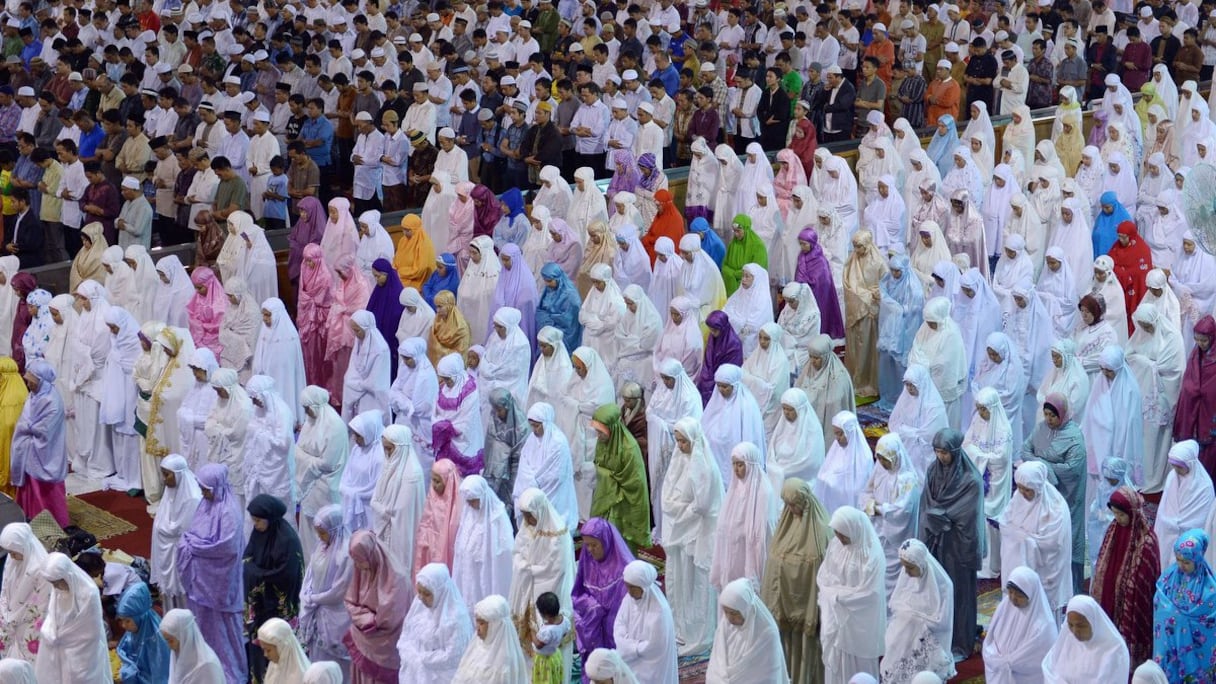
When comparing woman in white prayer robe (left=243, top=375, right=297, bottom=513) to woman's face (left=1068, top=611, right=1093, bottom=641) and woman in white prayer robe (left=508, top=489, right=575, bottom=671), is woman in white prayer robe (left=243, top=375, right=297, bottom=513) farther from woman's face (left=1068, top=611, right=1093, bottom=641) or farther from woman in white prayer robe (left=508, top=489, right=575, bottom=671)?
woman's face (left=1068, top=611, right=1093, bottom=641)

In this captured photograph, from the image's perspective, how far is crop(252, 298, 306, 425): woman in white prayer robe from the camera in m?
14.2

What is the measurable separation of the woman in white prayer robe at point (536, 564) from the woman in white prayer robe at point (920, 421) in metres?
2.47

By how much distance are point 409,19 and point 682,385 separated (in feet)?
32.4

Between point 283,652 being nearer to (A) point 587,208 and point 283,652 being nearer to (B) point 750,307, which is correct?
(B) point 750,307

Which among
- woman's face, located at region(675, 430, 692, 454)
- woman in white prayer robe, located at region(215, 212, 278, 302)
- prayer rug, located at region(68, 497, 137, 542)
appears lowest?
prayer rug, located at region(68, 497, 137, 542)

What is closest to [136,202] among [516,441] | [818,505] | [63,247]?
[63,247]

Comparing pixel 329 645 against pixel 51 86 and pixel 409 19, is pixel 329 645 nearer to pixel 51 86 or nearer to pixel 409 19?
pixel 51 86

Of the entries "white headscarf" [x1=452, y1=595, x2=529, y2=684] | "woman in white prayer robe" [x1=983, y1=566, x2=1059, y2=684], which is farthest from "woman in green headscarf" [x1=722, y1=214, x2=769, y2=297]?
"white headscarf" [x1=452, y1=595, x2=529, y2=684]

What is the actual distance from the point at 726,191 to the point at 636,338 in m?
3.16

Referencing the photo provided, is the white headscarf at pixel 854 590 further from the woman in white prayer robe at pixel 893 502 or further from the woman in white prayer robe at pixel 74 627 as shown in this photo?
the woman in white prayer robe at pixel 74 627

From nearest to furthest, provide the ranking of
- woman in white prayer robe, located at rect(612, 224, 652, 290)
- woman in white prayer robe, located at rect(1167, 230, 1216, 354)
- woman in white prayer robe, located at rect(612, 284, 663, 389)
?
woman in white prayer robe, located at rect(612, 284, 663, 389), woman in white prayer robe, located at rect(1167, 230, 1216, 354), woman in white prayer robe, located at rect(612, 224, 652, 290)

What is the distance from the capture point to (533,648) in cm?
1034

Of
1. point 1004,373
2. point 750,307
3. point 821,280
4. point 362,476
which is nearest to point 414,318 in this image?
point 750,307

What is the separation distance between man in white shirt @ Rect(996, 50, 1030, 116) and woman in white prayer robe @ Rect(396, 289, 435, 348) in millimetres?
6928
